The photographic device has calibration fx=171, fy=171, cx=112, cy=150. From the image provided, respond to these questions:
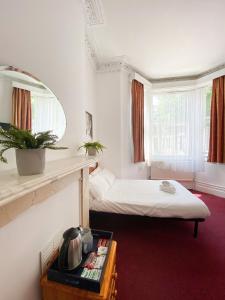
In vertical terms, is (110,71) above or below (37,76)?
above

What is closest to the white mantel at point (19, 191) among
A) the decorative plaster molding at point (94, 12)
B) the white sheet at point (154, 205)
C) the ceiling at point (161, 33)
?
the white sheet at point (154, 205)

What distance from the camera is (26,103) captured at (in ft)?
3.12

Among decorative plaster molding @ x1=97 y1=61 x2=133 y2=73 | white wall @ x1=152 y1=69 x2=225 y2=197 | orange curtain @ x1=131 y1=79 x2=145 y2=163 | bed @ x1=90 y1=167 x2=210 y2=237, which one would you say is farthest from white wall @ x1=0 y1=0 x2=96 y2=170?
white wall @ x1=152 y1=69 x2=225 y2=197

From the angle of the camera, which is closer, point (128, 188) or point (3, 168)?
point (3, 168)

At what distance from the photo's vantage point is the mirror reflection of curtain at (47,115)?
3.36 ft

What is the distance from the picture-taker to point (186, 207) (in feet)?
7.14

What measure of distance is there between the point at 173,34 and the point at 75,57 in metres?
1.90

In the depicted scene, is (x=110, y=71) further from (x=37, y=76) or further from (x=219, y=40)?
(x=37, y=76)

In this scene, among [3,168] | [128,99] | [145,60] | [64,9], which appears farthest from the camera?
[128,99]

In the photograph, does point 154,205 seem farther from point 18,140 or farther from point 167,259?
point 18,140

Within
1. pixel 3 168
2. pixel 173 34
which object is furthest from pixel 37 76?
pixel 173 34

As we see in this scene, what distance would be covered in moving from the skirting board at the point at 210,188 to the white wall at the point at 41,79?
368cm

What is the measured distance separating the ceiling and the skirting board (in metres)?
2.73

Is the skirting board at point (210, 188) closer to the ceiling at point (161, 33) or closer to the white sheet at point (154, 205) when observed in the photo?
the white sheet at point (154, 205)
